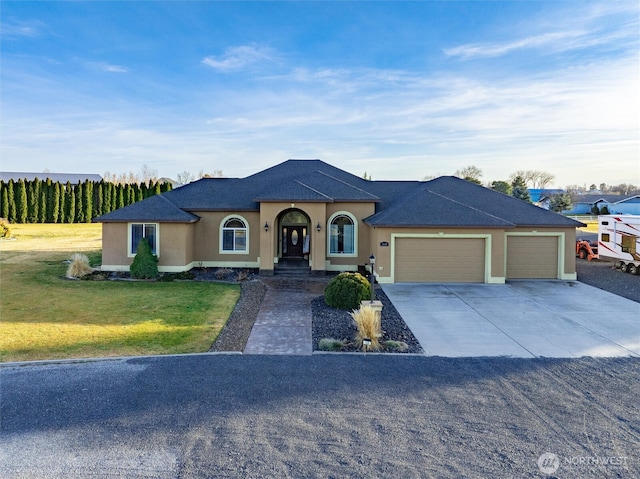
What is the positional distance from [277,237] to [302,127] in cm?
989

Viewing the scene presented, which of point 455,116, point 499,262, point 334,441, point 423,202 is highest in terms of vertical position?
point 455,116

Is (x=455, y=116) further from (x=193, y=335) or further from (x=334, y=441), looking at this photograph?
(x=334, y=441)

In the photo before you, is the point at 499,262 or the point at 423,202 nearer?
the point at 499,262

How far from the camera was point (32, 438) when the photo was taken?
16.4 feet

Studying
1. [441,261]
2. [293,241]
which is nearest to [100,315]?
[293,241]

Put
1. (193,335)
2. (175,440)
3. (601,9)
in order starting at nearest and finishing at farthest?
(175,440), (193,335), (601,9)

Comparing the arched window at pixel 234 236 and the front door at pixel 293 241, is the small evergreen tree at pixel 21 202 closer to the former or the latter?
the arched window at pixel 234 236

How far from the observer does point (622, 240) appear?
19.2 m

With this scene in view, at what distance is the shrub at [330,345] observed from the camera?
28.0ft

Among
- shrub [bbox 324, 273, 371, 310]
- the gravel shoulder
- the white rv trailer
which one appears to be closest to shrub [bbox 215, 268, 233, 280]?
shrub [bbox 324, 273, 371, 310]

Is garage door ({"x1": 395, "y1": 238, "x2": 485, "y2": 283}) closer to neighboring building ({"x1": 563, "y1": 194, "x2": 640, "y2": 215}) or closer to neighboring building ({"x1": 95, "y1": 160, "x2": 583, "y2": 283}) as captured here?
neighboring building ({"x1": 95, "y1": 160, "x2": 583, "y2": 283})

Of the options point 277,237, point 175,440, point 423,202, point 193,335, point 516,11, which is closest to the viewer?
point 175,440

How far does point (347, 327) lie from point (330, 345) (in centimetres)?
158

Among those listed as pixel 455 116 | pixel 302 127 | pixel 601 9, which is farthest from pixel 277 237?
pixel 601 9
